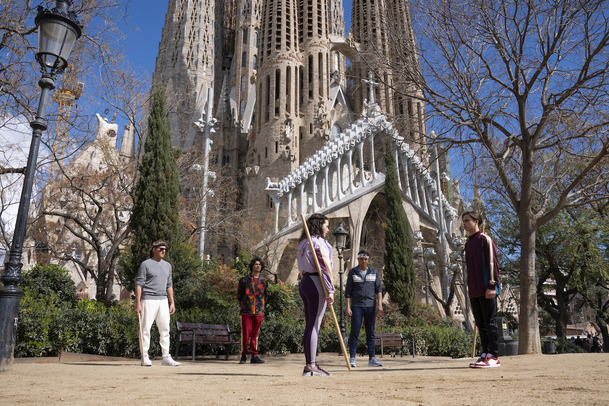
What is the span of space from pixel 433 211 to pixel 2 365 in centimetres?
2870

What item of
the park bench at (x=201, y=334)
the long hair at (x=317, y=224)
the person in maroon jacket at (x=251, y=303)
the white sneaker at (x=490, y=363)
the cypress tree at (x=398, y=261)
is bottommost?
the white sneaker at (x=490, y=363)

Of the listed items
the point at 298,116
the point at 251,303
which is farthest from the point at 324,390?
the point at 298,116

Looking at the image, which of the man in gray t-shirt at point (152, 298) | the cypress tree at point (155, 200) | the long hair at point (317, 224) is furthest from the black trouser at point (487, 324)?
the cypress tree at point (155, 200)

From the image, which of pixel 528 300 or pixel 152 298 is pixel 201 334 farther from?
pixel 528 300

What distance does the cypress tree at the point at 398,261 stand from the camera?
19.1 meters

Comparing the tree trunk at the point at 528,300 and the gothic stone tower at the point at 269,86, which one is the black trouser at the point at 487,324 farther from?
the gothic stone tower at the point at 269,86

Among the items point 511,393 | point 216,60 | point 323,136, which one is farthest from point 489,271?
point 216,60

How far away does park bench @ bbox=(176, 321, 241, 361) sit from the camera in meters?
8.12

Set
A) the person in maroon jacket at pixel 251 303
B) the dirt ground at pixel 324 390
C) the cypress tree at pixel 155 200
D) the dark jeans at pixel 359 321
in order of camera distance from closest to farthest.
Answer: the dirt ground at pixel 324 390, the dark jeans at pixel 359 321, the person in maroon jacket at pixel 251 303, the cypress tree at pixel 155 200

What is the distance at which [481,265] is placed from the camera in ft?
16.8

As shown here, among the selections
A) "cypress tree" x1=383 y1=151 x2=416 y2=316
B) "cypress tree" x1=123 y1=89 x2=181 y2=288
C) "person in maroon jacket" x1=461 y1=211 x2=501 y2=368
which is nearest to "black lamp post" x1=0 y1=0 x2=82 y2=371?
"person in maroon jacket" x1=461 y1=211 x2=501 y2=368

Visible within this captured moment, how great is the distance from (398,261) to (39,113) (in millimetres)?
16498

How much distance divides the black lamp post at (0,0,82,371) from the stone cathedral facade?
256 inches

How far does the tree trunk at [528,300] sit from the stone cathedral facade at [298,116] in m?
3.09
